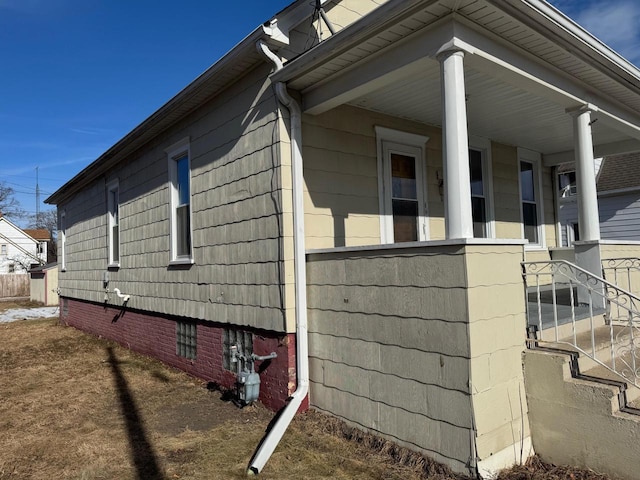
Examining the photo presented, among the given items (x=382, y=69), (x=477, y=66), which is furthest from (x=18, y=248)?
(x=477, y=66)

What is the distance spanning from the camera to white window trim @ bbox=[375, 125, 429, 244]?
20.7 ft

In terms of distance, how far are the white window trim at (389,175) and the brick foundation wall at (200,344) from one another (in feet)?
6.65

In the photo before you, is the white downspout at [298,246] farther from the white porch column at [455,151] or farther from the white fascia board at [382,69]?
the white porch column at [455,151]

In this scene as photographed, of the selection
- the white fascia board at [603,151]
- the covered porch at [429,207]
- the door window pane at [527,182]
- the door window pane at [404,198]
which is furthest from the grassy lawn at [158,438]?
the white fascia board at [603,151]

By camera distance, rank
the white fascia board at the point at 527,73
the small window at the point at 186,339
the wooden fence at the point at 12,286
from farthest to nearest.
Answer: the wooden fence at the point at 12,286, the small window at the point at 186,339, the white fascia board at the point at 527,73

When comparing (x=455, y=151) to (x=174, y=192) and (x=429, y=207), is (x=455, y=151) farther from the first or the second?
(x=174, y=192)

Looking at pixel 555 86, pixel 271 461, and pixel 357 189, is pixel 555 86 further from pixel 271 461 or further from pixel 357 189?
pixel 271 461

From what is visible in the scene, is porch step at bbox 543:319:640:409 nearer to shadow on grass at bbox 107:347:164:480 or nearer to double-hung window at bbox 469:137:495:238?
double-hung window at bbox 469:137:495:238

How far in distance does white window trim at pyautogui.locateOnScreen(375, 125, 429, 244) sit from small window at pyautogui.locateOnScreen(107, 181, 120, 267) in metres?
6.74

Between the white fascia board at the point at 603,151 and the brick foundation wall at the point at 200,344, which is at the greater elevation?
the white fascia board at the point at 603,151

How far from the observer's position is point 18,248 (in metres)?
50.7

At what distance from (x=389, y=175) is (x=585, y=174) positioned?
7.62 ft

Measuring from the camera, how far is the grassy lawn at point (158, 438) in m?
4.09

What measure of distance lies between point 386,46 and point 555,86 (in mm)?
1967
